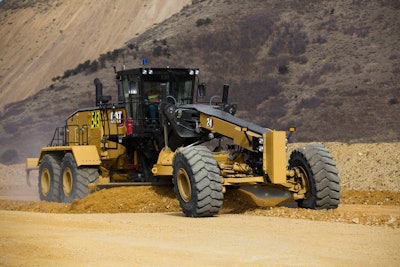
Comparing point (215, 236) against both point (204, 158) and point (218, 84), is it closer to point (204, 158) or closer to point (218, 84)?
point (204, 158)

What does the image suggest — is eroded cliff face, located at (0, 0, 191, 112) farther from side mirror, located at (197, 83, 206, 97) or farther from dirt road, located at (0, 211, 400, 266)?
dirt road, located at (0, 211, 400, 266)

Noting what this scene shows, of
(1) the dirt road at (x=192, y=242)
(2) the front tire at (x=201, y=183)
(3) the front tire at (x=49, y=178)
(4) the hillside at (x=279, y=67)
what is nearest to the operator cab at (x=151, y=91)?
(3) the front tire at (x=49, y=178)

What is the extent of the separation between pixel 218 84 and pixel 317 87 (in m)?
8.60

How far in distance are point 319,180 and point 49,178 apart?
929cm

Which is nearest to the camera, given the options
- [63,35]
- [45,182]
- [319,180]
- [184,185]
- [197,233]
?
[197,233]

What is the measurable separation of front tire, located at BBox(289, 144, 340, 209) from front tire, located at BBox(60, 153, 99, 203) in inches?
267

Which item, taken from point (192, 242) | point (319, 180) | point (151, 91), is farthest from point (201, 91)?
point (192, 242)

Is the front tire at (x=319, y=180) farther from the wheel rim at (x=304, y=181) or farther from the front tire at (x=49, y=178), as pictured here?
the front tire at (x=49, y=178)

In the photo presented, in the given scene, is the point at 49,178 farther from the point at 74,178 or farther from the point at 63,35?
the point at 63,35

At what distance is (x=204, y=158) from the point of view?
16.5m

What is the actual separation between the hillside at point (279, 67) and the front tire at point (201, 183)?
31.0 metres

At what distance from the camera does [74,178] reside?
2177 cm

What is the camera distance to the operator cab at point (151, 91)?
2039cm

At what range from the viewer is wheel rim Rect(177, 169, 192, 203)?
16.9m
